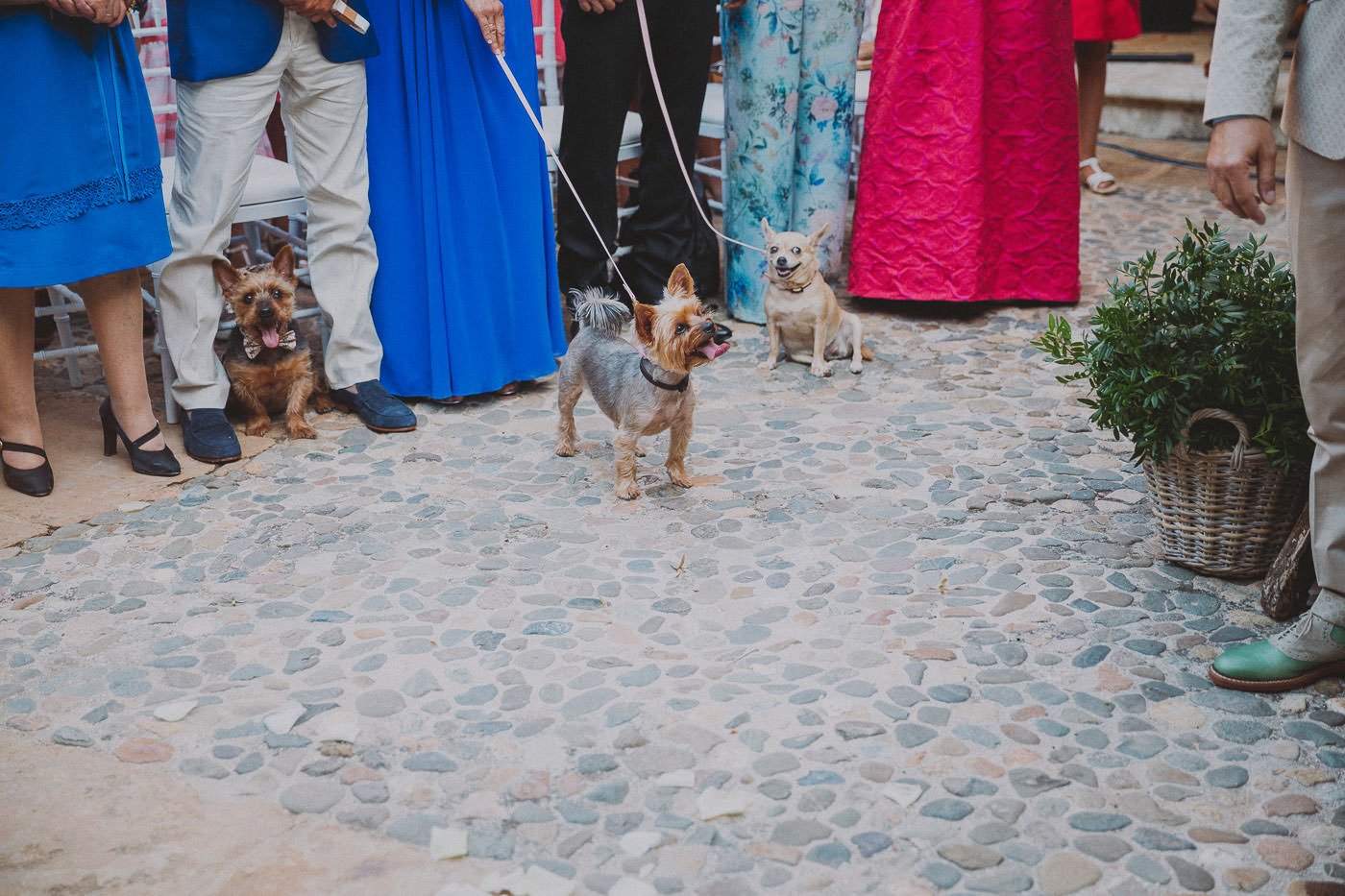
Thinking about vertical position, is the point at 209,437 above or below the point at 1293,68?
below

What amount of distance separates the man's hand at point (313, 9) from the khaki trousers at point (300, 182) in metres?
0.06

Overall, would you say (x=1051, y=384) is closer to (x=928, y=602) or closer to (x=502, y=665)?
(x=928, y=602)

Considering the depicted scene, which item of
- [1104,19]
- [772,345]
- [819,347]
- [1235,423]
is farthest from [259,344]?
[1104,19]

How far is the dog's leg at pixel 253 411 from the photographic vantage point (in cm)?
371

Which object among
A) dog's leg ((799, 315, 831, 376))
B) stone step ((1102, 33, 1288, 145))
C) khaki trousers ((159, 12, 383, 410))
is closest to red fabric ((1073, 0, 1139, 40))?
stone step ((1102, 33, 1288, 145))

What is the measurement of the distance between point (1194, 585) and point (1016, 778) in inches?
35.1

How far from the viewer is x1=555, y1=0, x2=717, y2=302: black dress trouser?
3914 mm

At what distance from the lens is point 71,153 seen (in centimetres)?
306

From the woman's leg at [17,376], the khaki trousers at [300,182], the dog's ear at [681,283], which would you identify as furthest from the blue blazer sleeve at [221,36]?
the dog's ear at [681,283]

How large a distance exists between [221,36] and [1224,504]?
2678mm

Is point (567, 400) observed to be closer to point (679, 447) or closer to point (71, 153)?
point (679, 447)

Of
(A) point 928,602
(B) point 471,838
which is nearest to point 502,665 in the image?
(B) point 471,838

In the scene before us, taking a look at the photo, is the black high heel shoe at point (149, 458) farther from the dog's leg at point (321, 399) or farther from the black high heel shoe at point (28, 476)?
the dog's leg at point (321, 399)

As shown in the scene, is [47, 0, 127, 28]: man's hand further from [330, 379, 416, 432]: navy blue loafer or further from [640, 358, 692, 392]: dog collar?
[640, 358, 692, 392]: dog collar
